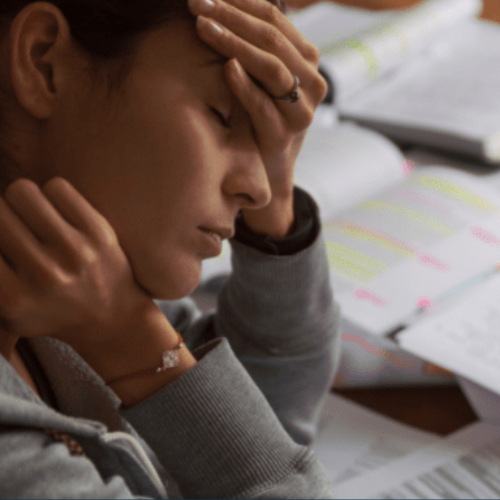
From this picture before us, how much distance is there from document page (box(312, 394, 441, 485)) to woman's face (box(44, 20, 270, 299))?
0.31 meters

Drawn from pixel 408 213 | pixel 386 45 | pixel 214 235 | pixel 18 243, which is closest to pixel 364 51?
pixel 386 45

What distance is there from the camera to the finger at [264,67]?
510mm

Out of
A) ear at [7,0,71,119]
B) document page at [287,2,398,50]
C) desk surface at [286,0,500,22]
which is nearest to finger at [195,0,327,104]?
ear at [7,0,71,119]

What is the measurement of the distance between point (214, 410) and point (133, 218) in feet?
0.54

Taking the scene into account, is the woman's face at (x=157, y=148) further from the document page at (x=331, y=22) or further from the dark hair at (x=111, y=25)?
the document page at (x=331, y=22)

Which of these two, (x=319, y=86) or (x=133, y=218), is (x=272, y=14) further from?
(x=133, y=218)

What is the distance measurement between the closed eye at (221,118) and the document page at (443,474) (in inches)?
14.7

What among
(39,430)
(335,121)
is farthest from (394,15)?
(39,430)

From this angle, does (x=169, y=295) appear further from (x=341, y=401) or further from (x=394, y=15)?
(x=394, y=15)

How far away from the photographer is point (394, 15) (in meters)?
1.62

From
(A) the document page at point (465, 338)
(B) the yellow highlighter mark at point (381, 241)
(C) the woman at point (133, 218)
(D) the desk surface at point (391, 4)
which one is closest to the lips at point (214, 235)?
(C) the woman at point (133, 218)

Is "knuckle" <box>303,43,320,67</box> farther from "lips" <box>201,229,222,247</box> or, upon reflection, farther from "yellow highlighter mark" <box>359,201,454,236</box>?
"yellow highlighter mark" <box>359,201,454,236</box>

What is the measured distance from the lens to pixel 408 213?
1.10 metres

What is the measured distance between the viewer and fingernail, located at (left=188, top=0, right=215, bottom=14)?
19.8 inches
